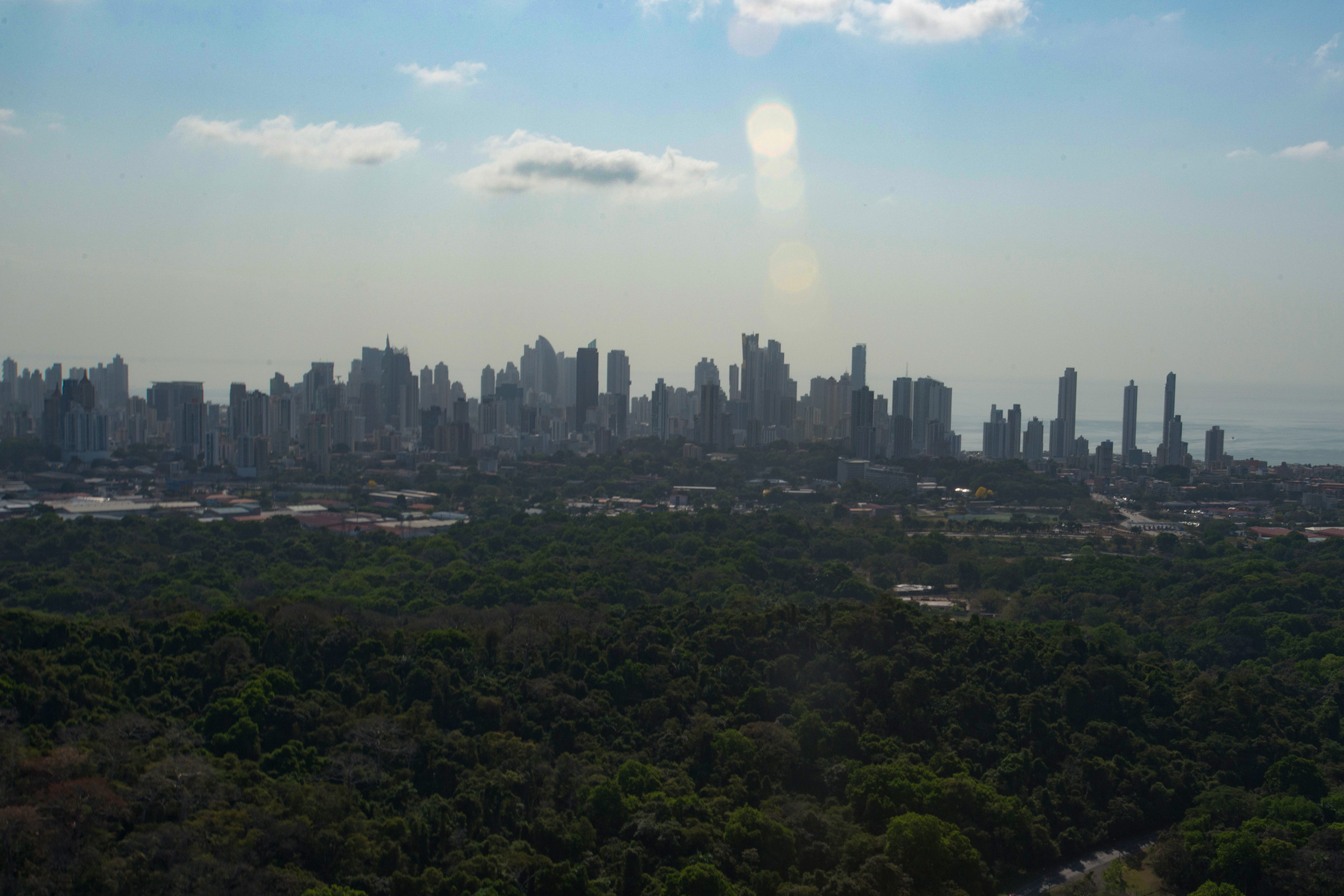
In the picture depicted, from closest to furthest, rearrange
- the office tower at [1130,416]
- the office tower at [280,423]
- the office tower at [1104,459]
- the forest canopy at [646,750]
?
the forest canopy at [646,750] → the office tower at [1104,459] → the office tower at [280,423] → the office tower at [1130,416]

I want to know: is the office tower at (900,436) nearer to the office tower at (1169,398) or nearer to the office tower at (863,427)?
the office tower at (863,427)

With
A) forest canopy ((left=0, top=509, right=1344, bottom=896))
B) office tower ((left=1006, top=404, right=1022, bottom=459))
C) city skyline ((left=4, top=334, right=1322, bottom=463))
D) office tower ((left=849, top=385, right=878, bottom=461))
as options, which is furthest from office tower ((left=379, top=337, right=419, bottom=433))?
forest canopy ((left=0, top=509, right=1344, bottom=896))

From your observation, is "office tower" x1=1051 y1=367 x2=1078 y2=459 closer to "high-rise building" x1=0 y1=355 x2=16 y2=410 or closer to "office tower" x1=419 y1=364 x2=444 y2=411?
"office tower" x1=419 y1=364 x2=444 y2=411

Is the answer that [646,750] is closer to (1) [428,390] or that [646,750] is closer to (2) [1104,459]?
(2) [1104,459]

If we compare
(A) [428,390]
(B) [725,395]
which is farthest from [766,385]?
(A) [428,390]

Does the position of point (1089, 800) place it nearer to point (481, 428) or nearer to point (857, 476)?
point (857, 476)

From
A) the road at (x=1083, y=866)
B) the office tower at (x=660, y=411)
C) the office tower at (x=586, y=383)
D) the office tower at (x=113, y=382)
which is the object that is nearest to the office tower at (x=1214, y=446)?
the office tower at (x=660, y=411)

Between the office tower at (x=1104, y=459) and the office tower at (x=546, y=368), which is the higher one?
the office tower at (x=546, y=368)
